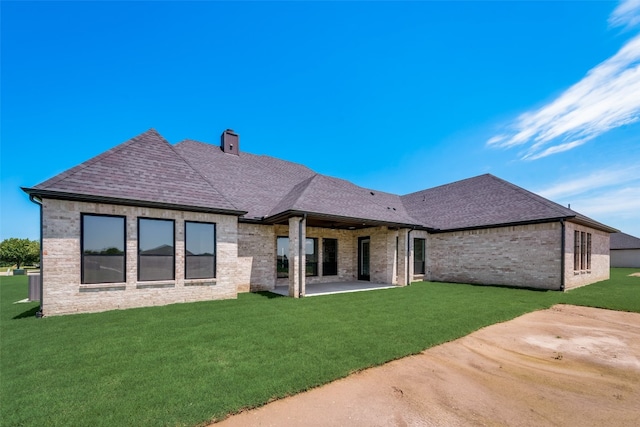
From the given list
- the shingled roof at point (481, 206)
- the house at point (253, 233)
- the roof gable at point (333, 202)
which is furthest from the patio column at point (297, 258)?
the shingled roof at point (481, 206)

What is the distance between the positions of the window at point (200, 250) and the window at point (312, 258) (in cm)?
580

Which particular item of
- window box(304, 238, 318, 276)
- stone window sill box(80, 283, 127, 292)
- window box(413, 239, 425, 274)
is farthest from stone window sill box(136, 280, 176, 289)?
window box(413, 239, 425, 274)

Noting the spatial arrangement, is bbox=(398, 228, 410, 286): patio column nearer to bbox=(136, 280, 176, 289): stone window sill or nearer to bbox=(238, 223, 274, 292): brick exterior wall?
bbox=(238, 223, 274, 292): brick exterior wall

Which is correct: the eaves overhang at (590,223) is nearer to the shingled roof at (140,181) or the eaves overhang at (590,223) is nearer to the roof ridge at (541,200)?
the roof ridge at (541,200)

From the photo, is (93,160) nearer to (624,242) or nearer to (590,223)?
(590,223)

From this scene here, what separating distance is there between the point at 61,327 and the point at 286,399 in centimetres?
704

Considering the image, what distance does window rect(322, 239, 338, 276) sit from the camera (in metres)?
16.1

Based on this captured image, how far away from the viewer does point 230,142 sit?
17.2 meters

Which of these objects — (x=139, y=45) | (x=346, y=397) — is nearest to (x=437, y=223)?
(x=346, y=397)

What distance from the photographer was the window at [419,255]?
17812mm

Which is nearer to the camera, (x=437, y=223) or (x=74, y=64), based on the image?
(x=74, y=64)

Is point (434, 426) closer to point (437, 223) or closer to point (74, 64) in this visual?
point (74, 64)

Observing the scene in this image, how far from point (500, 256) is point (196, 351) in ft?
52.3

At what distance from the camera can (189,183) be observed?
10914mm
